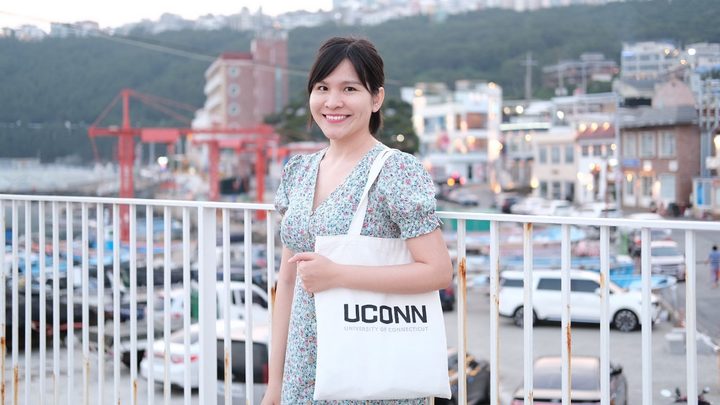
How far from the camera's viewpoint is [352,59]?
4.55ft

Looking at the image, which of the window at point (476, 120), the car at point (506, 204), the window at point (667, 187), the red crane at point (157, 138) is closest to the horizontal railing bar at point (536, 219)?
the red crane at point (157, 138)

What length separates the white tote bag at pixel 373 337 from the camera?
1291 millimetres

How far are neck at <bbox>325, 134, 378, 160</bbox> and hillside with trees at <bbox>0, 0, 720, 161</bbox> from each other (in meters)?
34.1

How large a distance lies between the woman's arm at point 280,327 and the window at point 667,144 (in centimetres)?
3488

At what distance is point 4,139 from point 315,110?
25193 millimetres

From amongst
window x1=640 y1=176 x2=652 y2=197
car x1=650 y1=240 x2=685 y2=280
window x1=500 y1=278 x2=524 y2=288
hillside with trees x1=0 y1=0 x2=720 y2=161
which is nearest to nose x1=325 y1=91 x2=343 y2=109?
car x1=650 y1=240 x2=685 y2=280

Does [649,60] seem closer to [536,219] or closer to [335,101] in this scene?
[536,219]

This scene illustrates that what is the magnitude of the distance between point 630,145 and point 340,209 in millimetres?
40038

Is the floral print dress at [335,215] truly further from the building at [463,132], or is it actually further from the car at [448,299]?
the building at [463,132]

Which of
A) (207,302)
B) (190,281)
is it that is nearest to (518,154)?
(190,281)

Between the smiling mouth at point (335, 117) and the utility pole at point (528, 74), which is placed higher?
the utility pole at point (528, 74)

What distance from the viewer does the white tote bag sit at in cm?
129

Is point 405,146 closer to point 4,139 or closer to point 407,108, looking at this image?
point 407,108

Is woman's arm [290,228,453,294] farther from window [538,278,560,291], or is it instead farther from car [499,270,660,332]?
window [538,278,560,291]
